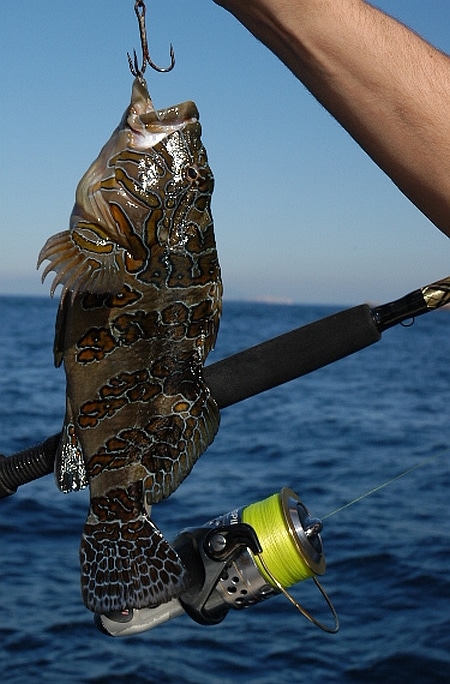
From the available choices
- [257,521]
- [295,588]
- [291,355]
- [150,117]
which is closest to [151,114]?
[150,117]

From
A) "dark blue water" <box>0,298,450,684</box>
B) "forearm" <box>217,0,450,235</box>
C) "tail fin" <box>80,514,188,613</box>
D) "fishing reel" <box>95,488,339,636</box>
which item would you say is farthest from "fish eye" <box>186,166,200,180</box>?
"dark blue water" <box>0,298,450,684</box>

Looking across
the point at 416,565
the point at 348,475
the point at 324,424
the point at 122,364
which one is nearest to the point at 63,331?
the point at 122,364

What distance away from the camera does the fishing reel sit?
2.98 m

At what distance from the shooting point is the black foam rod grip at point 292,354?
10.0ft

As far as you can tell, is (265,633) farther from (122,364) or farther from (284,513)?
(122,364)

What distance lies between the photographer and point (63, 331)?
2.47m

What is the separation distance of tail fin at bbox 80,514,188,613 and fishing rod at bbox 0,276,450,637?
0.85ft

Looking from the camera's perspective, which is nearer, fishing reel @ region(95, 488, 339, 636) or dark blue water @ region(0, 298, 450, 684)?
fishing reel @ region(95, 488, 339, 636)

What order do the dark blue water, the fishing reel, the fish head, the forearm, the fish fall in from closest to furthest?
the forearm < the fish head < the fish < the fishing reel < the dark blue water

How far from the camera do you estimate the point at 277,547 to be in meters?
3.07

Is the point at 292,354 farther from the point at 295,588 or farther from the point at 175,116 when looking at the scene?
the point at 295,588

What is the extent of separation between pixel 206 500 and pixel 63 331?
29.1ft

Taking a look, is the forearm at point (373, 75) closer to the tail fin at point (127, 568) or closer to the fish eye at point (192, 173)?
the fish eye at point (192, 173)

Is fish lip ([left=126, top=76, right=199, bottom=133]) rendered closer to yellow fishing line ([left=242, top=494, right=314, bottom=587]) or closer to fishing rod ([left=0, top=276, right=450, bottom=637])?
fishing rod ([left=0, top=276, right=450, bottom=637])
